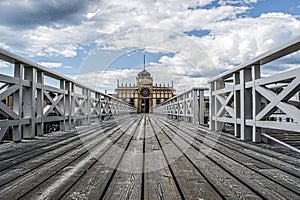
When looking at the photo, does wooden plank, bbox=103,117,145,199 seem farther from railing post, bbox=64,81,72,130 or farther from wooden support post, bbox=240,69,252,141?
railing post, bbox=64,81,72,130

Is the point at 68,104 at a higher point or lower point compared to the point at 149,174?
higher

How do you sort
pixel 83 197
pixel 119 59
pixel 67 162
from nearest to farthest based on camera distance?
pixel 83 197 → pixel 67 162 → pixel 119 59

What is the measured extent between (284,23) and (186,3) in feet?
7.33

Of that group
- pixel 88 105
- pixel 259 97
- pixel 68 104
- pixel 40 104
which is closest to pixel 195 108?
pixel 88 105

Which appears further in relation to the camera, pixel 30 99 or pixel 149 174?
pixel 30 99

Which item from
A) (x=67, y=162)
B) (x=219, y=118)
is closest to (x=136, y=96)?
(x=219, y=118)

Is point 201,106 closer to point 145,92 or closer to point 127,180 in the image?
point 127,180

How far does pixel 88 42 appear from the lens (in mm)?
5469

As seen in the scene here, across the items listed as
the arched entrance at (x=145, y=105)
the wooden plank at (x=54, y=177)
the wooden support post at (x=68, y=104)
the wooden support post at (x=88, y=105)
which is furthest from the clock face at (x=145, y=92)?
the wooden plank at (x=54, y=177)

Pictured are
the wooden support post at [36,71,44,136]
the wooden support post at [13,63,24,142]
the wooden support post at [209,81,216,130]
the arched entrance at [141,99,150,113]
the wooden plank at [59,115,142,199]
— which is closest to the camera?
the wooden plank at [59,115,142,199]

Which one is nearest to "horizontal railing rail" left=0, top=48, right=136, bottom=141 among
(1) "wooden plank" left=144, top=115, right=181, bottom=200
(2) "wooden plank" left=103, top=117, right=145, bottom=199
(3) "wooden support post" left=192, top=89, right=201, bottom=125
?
(2) "wooden plank" left=103, top=117, right=145, bottom=199

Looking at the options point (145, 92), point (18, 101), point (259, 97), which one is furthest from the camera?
point (145, 92)

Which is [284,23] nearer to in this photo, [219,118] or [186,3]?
[186,3]

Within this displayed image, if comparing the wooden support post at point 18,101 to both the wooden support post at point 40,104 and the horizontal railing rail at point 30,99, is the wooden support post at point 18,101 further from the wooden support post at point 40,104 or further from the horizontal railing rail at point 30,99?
the wooden support post at point 40,104
